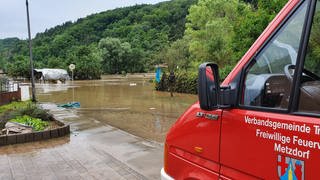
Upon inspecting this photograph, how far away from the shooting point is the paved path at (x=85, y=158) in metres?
6.11

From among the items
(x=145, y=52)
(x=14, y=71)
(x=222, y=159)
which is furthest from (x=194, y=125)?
(x=145, y=52)

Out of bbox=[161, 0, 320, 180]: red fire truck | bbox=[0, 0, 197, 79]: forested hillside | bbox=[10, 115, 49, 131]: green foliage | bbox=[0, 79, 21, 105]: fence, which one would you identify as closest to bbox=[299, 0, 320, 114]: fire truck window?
bbox=[161, 0, 320, 180]: red fire truck

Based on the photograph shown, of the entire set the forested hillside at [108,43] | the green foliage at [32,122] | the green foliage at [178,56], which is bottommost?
the green foliage at [32,122]

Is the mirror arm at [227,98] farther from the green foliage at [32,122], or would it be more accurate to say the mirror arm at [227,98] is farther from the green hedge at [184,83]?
the green hedge at [184,83]

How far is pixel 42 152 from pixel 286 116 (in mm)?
6791

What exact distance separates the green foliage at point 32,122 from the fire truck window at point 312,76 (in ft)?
27.6

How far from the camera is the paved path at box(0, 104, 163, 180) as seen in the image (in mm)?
6113

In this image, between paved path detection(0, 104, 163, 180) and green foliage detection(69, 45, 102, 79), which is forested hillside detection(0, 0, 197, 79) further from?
paved path detection(0, 104, 163, 180)

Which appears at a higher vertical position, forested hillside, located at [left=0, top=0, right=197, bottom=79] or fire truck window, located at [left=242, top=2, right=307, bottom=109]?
forested hillside, located at [left=0, top=0, right=197, bottom=79]

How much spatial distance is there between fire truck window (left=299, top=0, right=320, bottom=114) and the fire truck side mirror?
52 centimetres

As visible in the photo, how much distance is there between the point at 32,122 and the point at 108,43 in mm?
72676

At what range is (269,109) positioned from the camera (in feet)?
6.75

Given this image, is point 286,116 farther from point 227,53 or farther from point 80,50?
point 80,50

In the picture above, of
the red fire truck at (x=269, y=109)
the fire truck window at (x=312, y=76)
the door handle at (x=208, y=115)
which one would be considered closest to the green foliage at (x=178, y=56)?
the door handle at (x=208, y=115)
